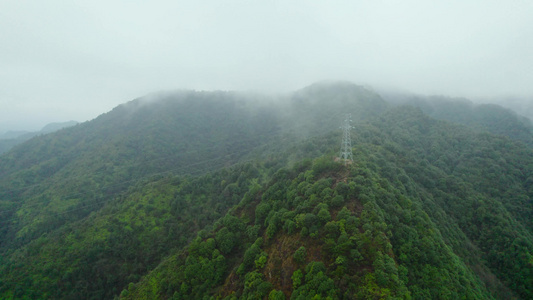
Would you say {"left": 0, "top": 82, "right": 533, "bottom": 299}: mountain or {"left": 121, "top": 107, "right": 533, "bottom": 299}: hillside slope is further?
{"left": 0, "top": 82, "right": 533, "bottom": 299}: mountain

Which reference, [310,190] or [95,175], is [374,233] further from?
[95,175]

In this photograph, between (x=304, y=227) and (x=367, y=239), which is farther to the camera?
(x=304, y=227)

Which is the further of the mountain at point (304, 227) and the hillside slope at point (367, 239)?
the mountain at point (304, 227)

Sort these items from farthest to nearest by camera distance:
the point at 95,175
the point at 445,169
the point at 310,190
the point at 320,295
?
1. the point at 95,175
2. the point at 445,169
3. the point at 310,190
4. the point at 320,295

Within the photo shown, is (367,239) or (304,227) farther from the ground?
(304,227)

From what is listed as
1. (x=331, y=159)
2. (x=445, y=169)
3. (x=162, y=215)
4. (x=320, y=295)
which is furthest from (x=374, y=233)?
(x=445, y=169)

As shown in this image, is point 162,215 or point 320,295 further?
point 162,215

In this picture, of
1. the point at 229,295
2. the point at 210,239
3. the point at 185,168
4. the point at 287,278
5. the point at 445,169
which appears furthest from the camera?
the point at 185,168

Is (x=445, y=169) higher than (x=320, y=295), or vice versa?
(x=320, y=295)
